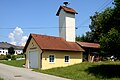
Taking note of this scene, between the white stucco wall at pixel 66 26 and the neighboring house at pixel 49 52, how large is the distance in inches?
69.5

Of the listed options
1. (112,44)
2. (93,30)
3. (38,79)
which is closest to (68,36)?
(112,44)

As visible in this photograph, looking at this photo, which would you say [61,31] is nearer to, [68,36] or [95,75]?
[68,36]

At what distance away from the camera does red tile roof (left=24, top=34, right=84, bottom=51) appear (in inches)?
1272

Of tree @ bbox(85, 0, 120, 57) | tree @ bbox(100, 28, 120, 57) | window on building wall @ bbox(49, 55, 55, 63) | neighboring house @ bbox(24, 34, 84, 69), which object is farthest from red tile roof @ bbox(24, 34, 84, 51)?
tree @ bbox(100, 28, 120, 57)

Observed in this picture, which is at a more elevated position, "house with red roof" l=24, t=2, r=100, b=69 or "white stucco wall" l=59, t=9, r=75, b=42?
"white stucco wall" l=59, t=9, r=75, b=42

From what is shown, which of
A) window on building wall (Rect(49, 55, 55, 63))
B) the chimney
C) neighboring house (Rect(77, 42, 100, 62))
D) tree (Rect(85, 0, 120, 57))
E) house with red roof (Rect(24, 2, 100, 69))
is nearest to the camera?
tree (Rect(85, 0, 120, 57))

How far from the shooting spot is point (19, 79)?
20.0 m

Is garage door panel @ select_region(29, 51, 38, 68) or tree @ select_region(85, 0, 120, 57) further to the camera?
garage door panel @ select_region(29, 51, 38, 68)

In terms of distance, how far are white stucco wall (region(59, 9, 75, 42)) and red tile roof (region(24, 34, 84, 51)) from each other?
1.13m

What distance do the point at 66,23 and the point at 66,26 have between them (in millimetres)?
440

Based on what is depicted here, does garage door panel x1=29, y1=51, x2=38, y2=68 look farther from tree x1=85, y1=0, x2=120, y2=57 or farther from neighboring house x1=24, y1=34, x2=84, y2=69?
tree x1=85, y1=0, x2=120, y2=57

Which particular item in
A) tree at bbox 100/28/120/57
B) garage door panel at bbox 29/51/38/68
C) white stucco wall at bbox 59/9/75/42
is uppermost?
white stucco wall at bbox 59/9/75/42

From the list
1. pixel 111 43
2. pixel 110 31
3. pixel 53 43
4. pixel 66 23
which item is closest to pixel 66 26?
pixel 66 23

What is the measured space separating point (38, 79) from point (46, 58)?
1161 centimetres
